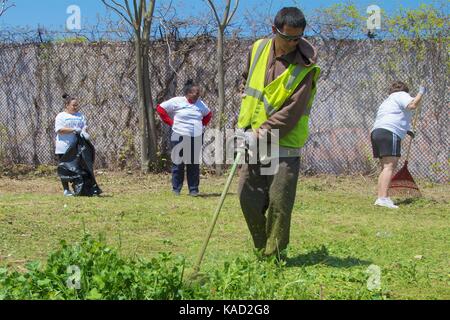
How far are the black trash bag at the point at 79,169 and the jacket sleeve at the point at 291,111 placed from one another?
18.7 ft

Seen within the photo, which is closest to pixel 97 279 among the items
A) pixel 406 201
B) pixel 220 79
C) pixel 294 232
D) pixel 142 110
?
pixel 294 232

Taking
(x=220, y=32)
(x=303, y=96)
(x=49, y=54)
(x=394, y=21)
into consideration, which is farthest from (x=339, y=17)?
(x=303, y=96)

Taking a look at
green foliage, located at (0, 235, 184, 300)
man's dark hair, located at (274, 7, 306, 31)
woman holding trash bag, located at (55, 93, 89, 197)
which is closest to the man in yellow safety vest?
man's dark hair, located at (274, 7, 306, 31)

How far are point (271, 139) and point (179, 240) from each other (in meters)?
2.07

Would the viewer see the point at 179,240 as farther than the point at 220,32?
No

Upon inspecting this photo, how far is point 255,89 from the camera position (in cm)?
570

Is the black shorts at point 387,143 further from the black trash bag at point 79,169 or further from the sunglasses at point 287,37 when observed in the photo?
the sunglasses at point 287,37

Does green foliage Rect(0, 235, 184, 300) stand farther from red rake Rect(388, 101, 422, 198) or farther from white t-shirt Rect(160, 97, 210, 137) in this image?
red rake Rect(388, 101, 422, 198)

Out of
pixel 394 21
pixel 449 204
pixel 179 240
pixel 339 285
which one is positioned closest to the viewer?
pixel 339 285

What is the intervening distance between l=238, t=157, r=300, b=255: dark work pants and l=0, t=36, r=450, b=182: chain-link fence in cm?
767

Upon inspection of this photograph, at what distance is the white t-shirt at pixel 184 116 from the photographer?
1088 cm
